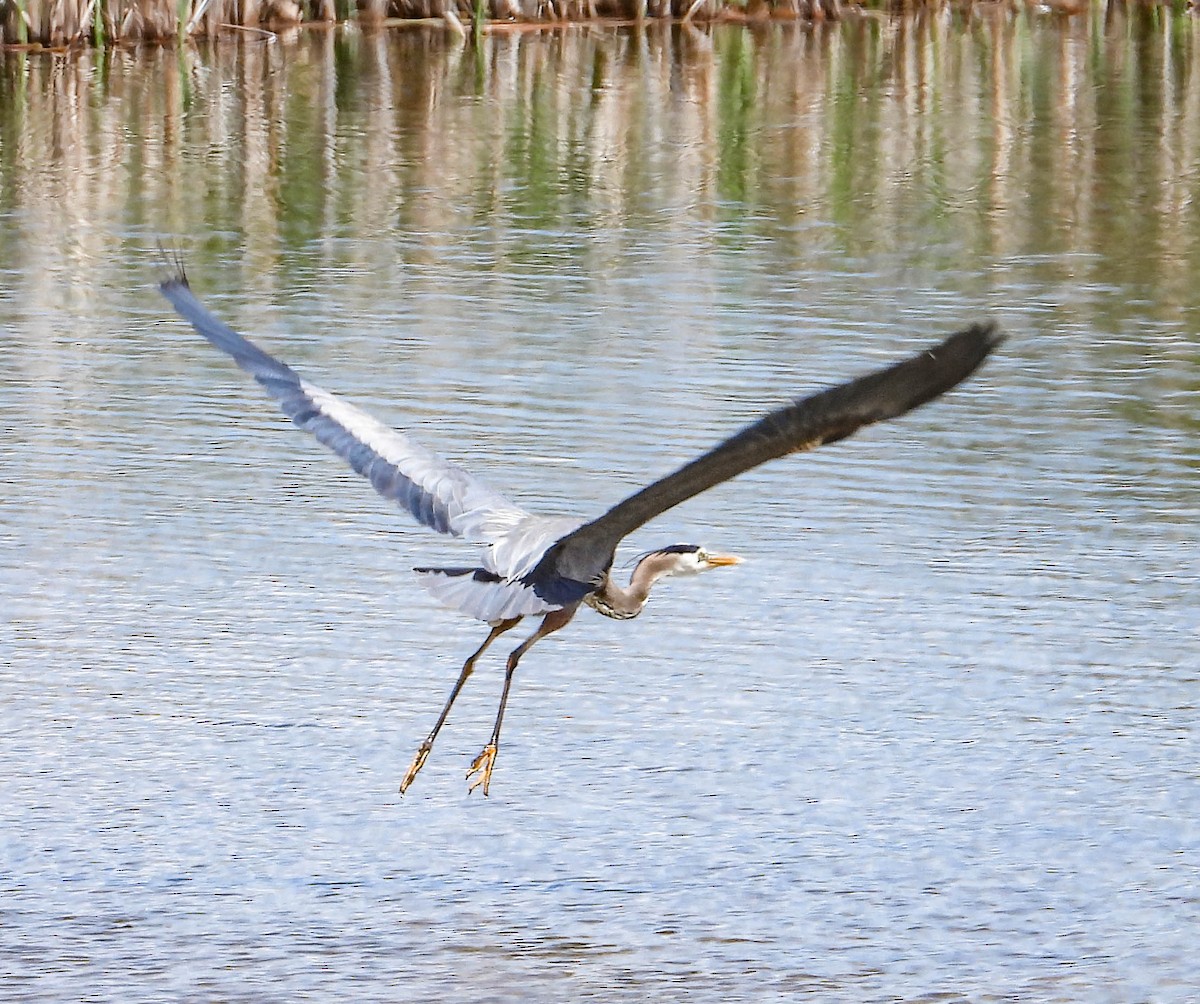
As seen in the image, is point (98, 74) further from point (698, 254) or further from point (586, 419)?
point (586, 419)

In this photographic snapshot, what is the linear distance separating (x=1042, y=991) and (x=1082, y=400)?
552cm

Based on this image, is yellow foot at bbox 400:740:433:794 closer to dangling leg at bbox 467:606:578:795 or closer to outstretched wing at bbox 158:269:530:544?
dangling leg at bbox 467:606:578:795

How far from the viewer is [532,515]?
19.8ft

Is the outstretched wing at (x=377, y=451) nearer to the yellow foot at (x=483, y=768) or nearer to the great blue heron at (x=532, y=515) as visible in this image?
the great blue heron at (x=532, y=515)

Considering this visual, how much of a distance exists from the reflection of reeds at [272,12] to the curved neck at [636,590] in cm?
1602

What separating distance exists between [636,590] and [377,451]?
0.73 m

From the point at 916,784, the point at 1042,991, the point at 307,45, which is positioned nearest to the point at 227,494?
the point at 916,784

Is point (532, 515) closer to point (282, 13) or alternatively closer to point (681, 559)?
point (681, 559)

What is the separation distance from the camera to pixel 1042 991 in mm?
5016

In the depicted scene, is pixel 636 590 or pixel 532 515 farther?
pixel 636 590

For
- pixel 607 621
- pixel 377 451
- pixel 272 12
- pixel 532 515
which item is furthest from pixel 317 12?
pixel 532 515

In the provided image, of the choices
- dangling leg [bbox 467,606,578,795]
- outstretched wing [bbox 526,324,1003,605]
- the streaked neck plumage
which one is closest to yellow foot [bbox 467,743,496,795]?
dangling leg [bbox 467,606,578,795]

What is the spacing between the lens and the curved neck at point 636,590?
6.25 meters

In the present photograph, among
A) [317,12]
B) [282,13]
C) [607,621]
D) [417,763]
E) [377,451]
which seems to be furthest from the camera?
[317,12]
